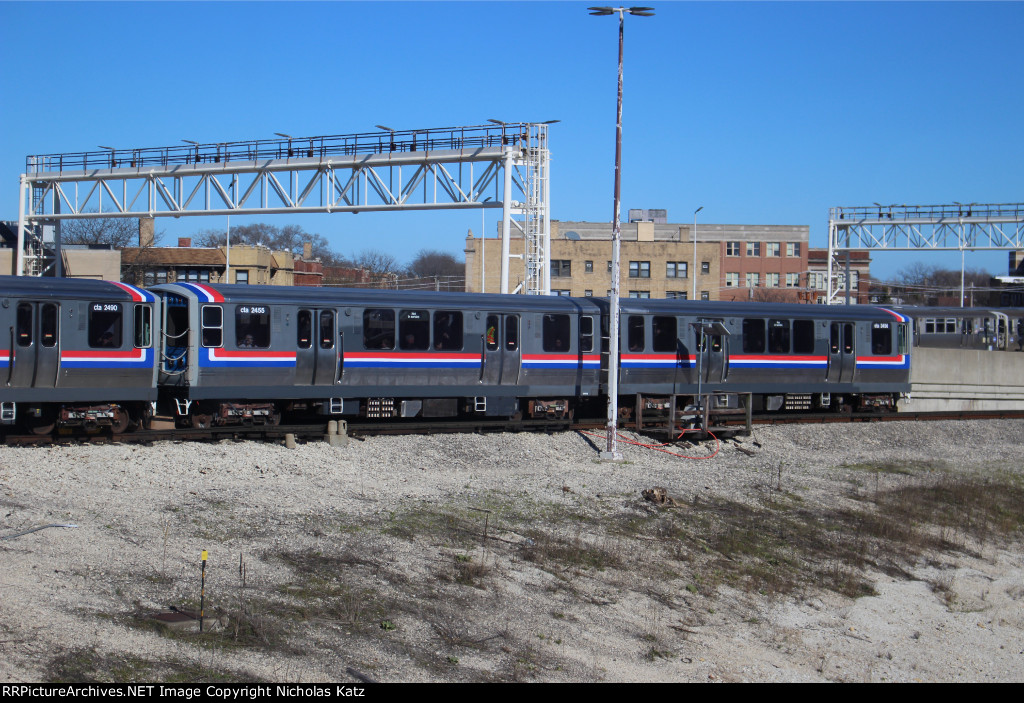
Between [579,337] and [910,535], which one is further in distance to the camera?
[579,337]

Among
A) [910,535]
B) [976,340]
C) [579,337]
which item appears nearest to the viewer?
[910,535]

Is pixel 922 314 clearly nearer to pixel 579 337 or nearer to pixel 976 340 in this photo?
pixel 976 340

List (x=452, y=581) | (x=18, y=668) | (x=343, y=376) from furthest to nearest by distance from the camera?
(x=343, y=376) → (x=452, y=581) → (x=18, y=668)

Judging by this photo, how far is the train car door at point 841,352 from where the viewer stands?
26.1 meters

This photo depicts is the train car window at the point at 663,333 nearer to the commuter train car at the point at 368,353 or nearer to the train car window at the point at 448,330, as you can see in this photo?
the commuter train car at the point at 368,353

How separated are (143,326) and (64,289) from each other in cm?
158

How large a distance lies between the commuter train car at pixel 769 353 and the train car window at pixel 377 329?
5.82 meters

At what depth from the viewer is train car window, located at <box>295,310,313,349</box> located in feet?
65.5

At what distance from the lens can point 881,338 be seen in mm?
27031

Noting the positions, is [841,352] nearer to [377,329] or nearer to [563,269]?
[377,329]

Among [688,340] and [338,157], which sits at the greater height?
[338,157]
